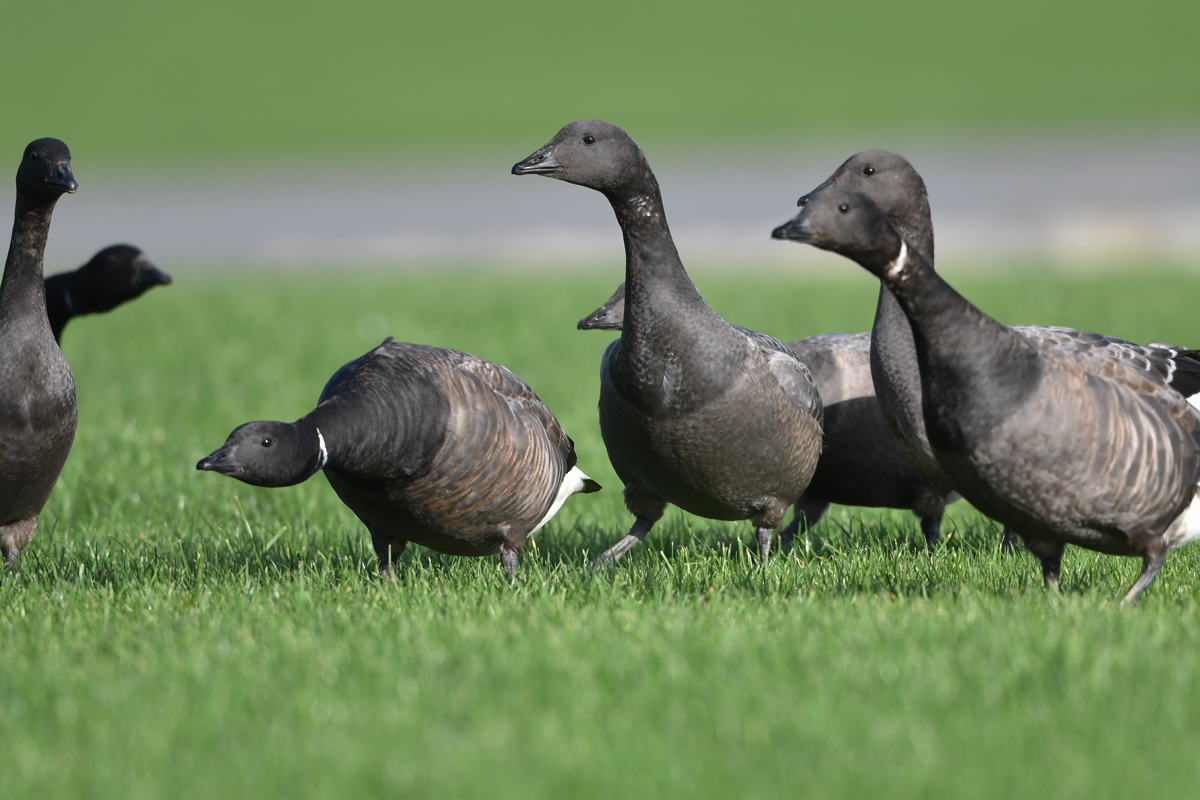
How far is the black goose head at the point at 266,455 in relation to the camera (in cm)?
515

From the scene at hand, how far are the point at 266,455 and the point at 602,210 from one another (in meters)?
28.2

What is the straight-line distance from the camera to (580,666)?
4.53 metres

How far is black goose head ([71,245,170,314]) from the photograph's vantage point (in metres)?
7.95

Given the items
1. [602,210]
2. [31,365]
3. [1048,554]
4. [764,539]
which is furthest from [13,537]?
[602,210]

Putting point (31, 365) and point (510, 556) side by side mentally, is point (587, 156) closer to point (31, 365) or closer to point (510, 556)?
point (510, 556)

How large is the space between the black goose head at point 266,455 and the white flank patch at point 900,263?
2.49m

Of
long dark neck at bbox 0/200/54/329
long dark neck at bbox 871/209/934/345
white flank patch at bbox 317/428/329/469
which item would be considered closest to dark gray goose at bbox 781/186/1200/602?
long dark neck at bbox 871/209/934/345

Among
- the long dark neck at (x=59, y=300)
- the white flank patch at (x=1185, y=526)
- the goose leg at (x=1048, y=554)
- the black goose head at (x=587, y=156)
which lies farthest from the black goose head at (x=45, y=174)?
the white flank patch at (x=1185, y=526)

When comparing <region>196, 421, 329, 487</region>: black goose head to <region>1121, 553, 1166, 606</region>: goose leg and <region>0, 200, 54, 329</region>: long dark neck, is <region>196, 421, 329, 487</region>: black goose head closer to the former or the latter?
<region>0, 200, 54, 329</region>: long dark neck

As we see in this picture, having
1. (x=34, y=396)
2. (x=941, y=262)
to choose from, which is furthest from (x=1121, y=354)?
(x=941, y=262)

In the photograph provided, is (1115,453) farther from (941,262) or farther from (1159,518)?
(941,262)

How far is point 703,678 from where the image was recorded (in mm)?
4488

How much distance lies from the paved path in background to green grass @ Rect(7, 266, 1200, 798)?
595 inches

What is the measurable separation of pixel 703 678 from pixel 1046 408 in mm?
1807
